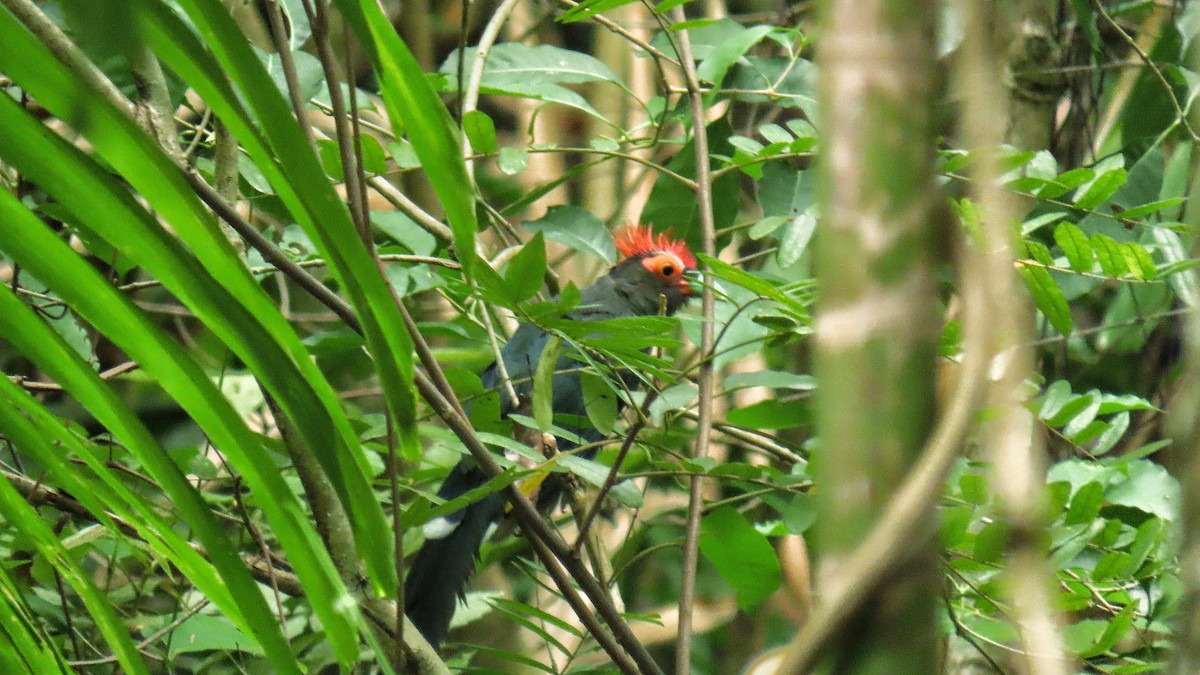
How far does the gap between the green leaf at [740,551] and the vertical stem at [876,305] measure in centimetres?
117

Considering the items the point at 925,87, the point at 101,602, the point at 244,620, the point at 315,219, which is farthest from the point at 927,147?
the point at 101,602

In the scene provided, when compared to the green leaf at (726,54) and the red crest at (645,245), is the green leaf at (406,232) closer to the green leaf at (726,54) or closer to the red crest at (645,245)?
the green leaf at (726,54)

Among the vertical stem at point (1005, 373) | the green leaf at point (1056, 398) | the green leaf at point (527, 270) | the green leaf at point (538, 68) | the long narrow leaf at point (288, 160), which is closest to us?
the vertical stem at point (1005, 373)

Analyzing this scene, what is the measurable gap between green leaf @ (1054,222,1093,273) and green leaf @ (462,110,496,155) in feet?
2.63

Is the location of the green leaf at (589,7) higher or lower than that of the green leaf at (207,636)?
higher

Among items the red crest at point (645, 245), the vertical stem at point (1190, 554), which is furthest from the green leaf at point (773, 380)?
the red crest at point (645, 245)

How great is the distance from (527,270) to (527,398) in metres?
1.03

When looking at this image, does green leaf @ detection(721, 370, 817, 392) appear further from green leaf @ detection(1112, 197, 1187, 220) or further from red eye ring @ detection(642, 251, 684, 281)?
red eye ring @ detection(642, 251, 684, 281)

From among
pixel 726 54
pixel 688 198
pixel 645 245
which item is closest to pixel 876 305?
pixel 726 54

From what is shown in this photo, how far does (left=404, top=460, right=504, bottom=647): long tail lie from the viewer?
2146 mm

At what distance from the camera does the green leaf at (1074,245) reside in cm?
148

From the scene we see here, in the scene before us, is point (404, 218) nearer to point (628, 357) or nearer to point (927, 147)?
point (628, 357)

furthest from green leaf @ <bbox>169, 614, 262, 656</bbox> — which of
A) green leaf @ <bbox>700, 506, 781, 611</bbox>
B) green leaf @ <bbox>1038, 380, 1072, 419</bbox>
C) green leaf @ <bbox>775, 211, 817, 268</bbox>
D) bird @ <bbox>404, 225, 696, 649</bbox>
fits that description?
green leaf @ <bbox>1038, 380, 1072, 419</bbox>

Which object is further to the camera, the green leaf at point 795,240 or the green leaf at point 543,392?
the green leaf at point 795,240
